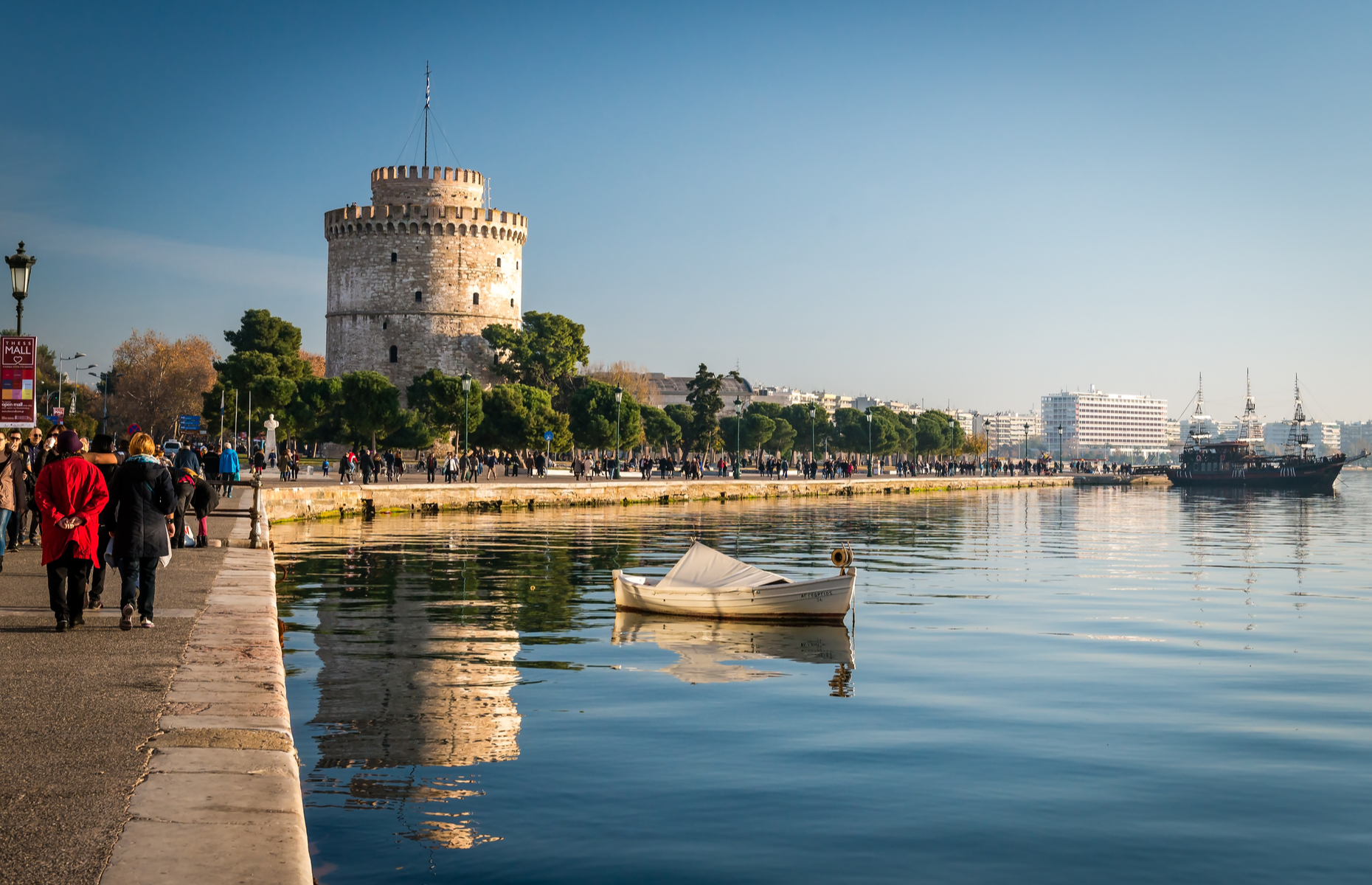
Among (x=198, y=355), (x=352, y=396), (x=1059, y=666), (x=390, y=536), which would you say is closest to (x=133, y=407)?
(x=198, y=355)

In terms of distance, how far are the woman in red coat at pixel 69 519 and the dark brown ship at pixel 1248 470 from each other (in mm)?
100577

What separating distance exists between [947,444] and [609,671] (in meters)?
114

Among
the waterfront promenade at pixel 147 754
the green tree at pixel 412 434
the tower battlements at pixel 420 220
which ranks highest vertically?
the tower battlements at pixel 420 220

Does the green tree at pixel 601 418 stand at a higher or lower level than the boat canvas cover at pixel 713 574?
higher

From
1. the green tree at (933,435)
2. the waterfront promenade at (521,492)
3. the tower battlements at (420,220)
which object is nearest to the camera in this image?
the waterfront promenade at (521,492)

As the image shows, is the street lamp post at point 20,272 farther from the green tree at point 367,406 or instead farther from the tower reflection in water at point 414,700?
the green tree at point 367,406

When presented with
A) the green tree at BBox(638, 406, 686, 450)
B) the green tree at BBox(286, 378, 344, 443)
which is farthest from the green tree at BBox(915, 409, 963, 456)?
the green tree at BBox(286, 378, 344, 443)

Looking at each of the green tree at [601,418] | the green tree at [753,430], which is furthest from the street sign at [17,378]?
the green tree at [753,430]

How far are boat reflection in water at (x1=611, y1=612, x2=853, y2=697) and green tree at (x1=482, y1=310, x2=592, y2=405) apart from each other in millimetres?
63414

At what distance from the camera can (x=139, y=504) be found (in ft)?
32.3

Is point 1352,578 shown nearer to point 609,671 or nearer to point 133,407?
point 609,671

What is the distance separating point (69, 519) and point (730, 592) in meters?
9.08

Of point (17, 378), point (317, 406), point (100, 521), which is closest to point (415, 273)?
point (317, 406)

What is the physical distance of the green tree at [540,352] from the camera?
8038cm
